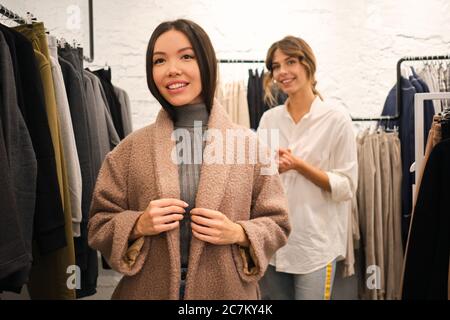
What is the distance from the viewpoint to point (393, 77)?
4.42ft

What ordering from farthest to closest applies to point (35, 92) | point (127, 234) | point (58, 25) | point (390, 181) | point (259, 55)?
point (390, 181) → point (259, 55) → point (58, 25) → point (35, 92) → point (127, 234)

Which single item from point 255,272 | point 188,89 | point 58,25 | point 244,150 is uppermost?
point 58,25

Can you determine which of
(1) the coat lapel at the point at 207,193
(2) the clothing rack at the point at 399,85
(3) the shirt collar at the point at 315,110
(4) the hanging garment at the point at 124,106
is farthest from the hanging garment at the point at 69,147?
(2) the clothing rack at the point at 399,85

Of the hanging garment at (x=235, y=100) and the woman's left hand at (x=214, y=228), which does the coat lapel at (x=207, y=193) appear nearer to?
the woman's left hand at (x=214, y=228)

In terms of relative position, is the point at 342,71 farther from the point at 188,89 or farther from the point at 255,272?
the point at 255,272

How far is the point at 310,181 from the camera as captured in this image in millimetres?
1127

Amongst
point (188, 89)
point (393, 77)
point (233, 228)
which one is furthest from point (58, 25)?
point (393, 77)

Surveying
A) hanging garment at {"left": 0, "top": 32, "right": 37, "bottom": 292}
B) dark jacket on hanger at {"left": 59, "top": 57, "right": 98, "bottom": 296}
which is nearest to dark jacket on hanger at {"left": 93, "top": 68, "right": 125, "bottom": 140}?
dark jacket on hanger at {"left": 59, "top": 57, "right": 98, "bottom": 296}

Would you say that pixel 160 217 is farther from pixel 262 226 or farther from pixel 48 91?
pixel 48 91

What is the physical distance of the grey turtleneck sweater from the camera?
793 millimetres

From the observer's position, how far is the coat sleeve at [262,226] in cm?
76

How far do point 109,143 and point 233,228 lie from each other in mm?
605

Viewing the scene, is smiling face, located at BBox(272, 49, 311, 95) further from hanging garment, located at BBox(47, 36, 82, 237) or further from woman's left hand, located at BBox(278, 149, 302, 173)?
hanging garment, located at BBox(47, 36, 82, 237)

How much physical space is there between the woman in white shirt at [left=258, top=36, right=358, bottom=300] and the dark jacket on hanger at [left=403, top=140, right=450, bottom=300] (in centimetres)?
25
